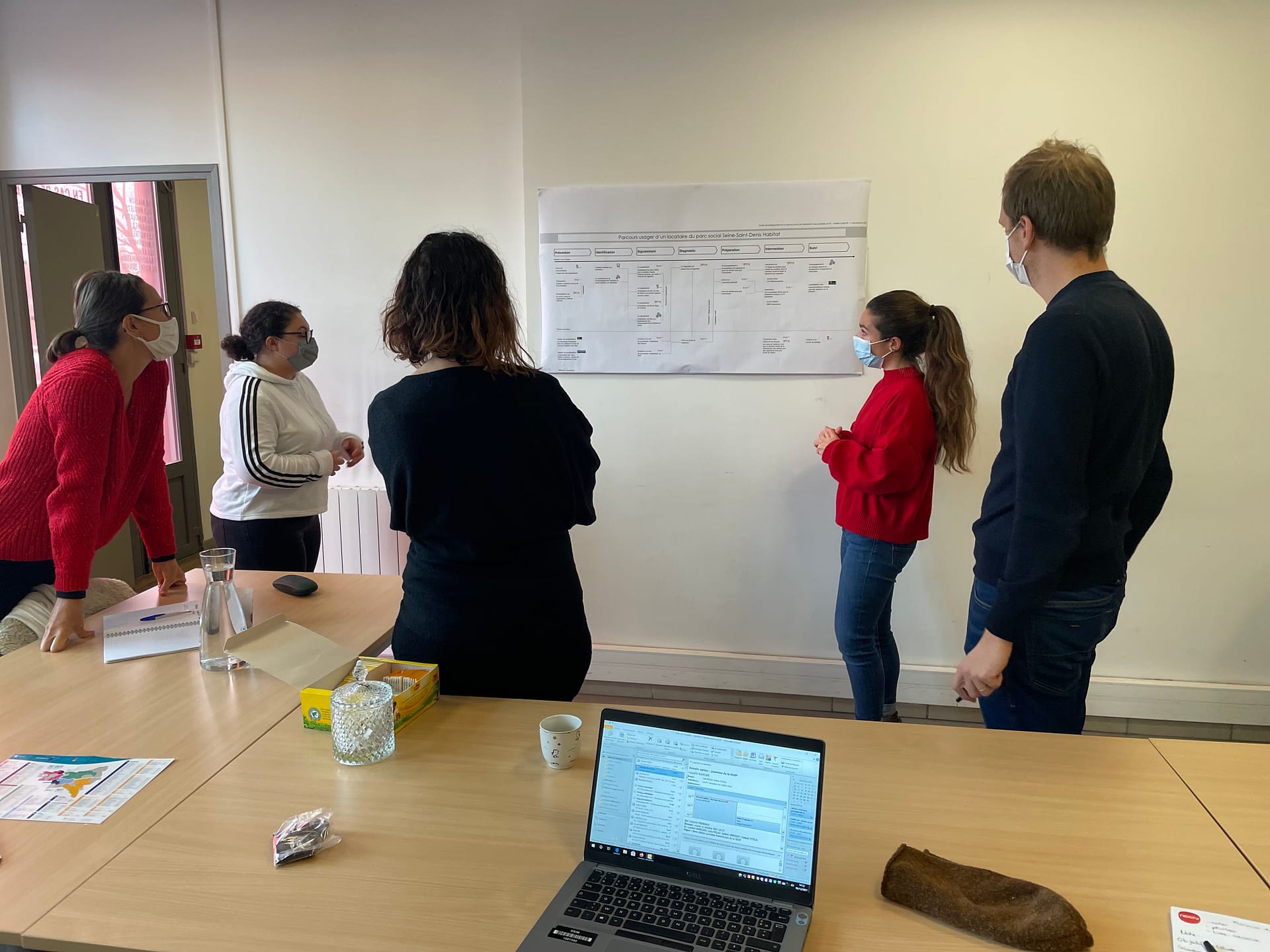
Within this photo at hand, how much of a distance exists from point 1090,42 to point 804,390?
1481 mm

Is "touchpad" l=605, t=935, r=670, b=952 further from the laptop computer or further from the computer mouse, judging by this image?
the computer mouse

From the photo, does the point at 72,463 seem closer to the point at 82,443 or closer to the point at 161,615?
the point at 82,443

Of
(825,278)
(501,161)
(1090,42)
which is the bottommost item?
(825,278)

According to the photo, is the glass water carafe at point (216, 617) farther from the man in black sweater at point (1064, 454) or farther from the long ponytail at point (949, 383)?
the long ponytail at point (949, 383)

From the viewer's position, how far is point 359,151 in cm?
329

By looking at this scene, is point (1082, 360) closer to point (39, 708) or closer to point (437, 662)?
point (437, 662)

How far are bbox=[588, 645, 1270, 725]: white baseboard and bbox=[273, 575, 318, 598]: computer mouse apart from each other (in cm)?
136

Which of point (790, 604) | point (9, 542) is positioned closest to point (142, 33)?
point (9, 542)

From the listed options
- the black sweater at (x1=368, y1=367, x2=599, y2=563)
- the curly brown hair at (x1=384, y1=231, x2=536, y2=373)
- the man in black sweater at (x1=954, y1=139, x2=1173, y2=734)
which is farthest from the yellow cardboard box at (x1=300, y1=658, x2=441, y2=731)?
the man in black sweater at (x1=954, y1=139, x2=1173, y2=734)

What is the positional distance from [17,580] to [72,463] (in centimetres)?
39

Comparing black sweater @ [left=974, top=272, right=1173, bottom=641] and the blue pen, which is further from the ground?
black sweater @ [left=974, top=272, right=1173, bottom=641]

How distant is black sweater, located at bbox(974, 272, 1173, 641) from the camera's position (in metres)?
1.35

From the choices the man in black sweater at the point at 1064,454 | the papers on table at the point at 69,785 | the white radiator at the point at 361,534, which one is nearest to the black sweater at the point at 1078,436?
the man in black sweater at the point at 1064,454

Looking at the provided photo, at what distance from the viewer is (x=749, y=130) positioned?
297cm
